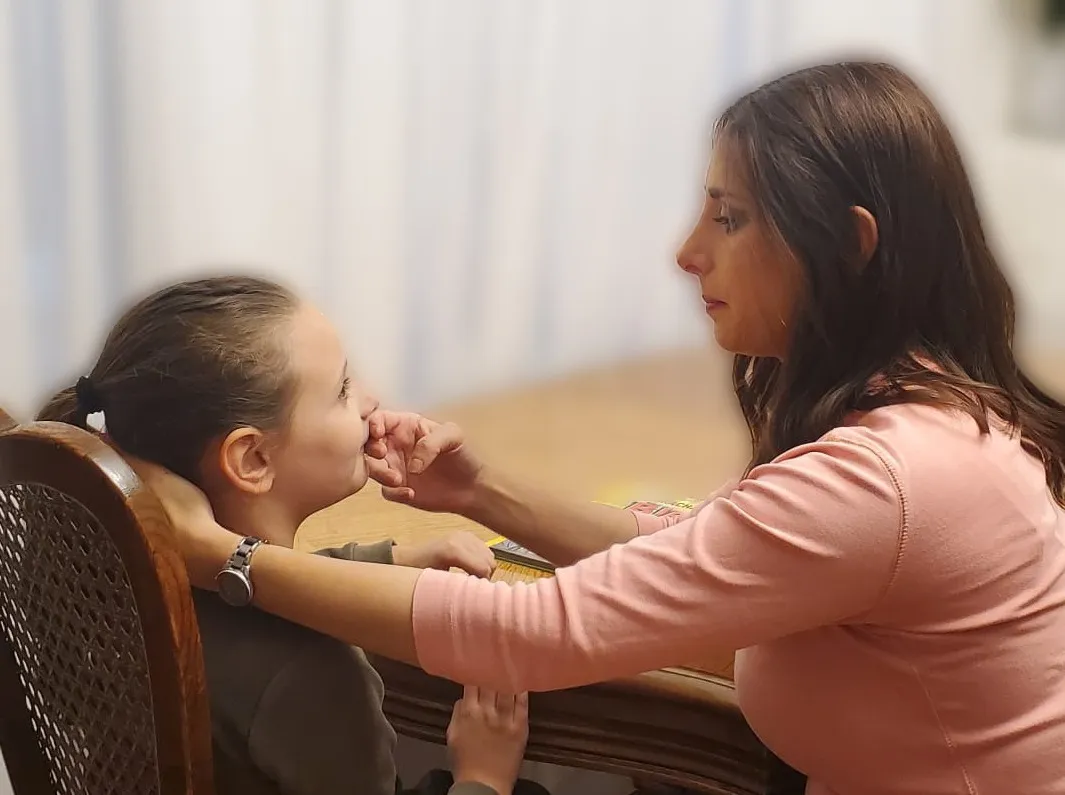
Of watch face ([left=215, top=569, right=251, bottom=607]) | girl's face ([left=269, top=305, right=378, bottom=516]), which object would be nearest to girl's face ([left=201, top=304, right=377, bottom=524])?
girl's face ([left=269, top=305, right=378, bottom=516])

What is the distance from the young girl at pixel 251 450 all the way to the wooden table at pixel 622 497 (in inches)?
9.1

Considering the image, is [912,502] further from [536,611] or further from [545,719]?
[545,719]

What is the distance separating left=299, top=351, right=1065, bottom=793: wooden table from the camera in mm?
1206

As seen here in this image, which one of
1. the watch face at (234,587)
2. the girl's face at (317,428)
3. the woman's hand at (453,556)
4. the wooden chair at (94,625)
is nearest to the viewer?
the wooden chair at (94,625)

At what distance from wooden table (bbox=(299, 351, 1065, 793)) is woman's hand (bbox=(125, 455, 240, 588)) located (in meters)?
0.39

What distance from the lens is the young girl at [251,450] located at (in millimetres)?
983

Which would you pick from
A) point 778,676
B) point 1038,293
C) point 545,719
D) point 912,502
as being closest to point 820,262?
point 912,502

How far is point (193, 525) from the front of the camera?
0.95 m

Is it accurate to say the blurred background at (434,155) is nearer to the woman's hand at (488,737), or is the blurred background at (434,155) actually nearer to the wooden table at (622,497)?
the wooden table at (622,497)

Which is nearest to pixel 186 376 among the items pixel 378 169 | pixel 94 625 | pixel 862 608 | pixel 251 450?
pixel 251 450

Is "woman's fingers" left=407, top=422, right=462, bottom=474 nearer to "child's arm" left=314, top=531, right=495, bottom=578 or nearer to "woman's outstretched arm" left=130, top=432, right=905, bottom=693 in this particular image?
Result: "child's arm" left=314, top=531, right=495, bottom=578

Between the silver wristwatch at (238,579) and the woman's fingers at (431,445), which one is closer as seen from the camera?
the silver wristwatch at (238,579)

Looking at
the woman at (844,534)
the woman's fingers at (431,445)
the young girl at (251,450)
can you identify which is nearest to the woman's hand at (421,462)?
the woman's fingers at (431,445)

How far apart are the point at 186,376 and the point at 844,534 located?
507 millimetres
